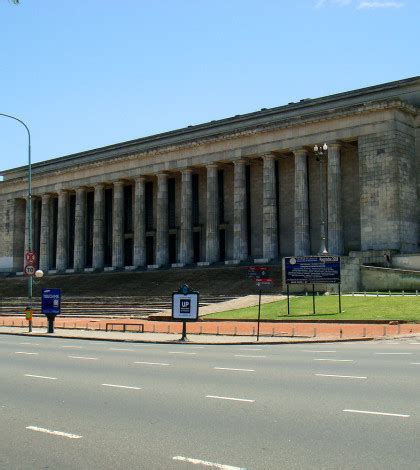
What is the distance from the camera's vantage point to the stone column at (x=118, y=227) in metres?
79.1

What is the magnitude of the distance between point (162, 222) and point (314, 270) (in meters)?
36.8

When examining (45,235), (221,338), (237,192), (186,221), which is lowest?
(221,338)

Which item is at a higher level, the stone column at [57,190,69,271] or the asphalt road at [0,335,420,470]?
the stone column at [57,190,69,271]

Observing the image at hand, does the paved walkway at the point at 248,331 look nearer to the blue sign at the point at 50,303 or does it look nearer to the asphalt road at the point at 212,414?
the blue sign at the point at 50,303

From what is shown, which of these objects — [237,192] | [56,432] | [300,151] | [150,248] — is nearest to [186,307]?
[56,432]

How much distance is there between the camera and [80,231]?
273ft

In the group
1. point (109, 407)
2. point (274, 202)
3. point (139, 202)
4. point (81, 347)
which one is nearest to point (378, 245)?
point (274, 202)

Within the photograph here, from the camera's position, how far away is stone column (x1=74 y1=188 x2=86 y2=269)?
3270 inches

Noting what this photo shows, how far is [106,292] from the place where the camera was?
63625 millimetres

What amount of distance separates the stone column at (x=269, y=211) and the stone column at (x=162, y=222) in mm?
13822

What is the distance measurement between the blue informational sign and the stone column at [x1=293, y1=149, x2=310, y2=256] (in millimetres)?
22423

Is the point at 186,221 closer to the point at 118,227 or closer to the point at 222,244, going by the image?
the point at 222,244

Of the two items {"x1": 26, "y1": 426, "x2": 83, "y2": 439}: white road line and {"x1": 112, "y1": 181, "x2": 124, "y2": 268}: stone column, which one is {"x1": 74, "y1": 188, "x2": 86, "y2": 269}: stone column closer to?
{"x1": 112, "y1": 181, "x2": 124, "y2": 268}: stone column

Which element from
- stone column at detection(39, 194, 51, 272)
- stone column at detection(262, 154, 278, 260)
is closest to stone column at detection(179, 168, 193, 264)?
stone column at detection(262, 154, 278, 260)
